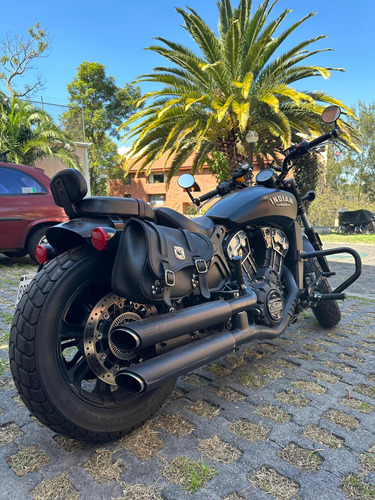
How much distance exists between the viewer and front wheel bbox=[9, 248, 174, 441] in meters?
1.48

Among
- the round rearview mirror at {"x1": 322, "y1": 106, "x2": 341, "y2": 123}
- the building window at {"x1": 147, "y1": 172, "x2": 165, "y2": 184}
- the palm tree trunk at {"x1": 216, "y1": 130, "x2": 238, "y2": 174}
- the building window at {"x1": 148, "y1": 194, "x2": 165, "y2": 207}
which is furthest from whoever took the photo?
the building window at {"x1": 147, "y1": 172, "x2": 165, "y2": 184}

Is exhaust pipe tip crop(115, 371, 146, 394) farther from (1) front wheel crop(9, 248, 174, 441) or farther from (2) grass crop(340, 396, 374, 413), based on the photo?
(2) grass crop(340, 396, 374, 413)

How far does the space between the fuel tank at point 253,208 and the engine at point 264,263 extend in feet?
0.33

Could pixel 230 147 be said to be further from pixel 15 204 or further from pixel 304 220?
pixel 304 220

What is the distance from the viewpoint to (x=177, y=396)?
2.16m

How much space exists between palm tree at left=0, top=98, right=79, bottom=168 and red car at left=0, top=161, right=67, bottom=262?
750 centimetres

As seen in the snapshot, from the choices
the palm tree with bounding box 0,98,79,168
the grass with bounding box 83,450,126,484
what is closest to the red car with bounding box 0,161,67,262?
the grass with bounding box 83,450,126,484

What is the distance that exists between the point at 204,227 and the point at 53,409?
49.4 inches

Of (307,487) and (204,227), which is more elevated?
(204,227)

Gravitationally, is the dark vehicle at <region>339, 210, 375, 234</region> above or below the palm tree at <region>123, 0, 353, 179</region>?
below

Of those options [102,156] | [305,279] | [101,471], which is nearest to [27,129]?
[305,279]

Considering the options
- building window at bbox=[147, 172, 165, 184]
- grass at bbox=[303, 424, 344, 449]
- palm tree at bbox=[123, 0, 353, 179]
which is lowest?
grass at bbox=[303, 424, 344, 449]

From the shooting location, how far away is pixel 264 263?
2.58 m

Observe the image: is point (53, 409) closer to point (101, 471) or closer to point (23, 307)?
point (101, 471)
